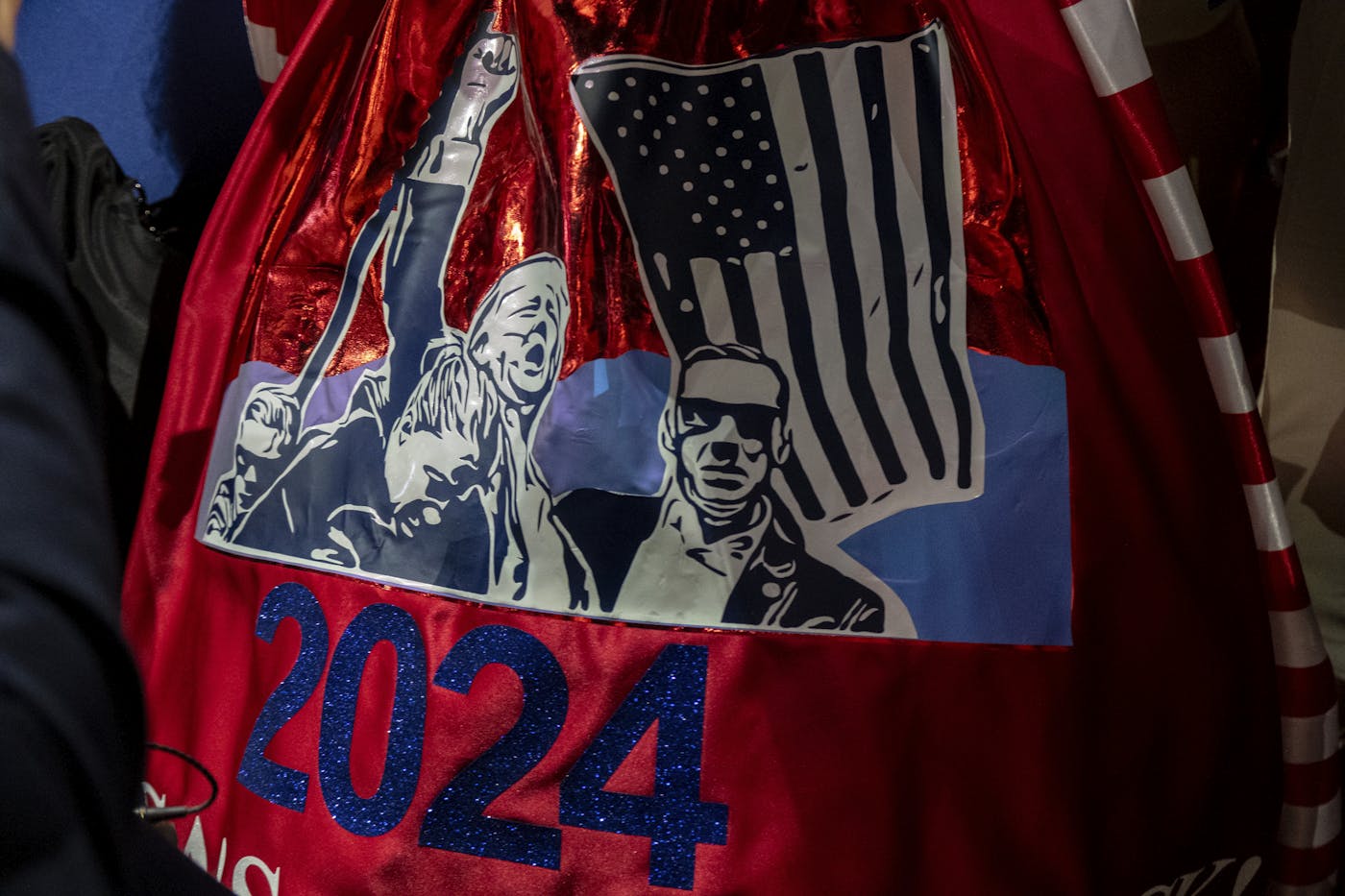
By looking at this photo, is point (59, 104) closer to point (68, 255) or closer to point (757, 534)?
point (68, 255)

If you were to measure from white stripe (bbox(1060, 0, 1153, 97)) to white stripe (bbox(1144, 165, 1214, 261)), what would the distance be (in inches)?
2.4

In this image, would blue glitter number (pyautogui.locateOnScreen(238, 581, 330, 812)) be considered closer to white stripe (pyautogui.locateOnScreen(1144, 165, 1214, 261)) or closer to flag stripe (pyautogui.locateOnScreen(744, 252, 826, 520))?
flag stripe (pyautogui.locateOnScreen(744, 252, 826, 520))

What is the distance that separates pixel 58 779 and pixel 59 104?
118 cm

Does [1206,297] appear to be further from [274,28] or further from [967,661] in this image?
[274,28]

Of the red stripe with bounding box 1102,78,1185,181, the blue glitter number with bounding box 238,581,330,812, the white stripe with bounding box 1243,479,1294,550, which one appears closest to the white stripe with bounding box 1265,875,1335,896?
the white stripe with bounding box 1243,479,1294,550

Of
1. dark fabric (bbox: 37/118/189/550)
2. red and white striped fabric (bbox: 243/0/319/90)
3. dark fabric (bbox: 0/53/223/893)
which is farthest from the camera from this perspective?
dark fabric (bbox: 37/118/189/550)

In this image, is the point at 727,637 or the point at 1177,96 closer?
the point at 727,637

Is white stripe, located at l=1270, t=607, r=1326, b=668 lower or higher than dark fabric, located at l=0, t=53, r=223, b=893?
lower

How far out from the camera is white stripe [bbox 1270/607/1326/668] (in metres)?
0.64

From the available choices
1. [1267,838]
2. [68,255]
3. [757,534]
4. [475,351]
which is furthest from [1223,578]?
[68,255]

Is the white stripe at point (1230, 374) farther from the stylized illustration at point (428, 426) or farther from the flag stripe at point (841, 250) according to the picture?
the stylized illustration at point (428, 426)

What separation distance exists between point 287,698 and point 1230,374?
→ 0.62 metres

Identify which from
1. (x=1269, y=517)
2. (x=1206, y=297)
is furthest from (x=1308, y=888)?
(x=1206, y=297)

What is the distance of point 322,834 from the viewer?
67 centimetres
